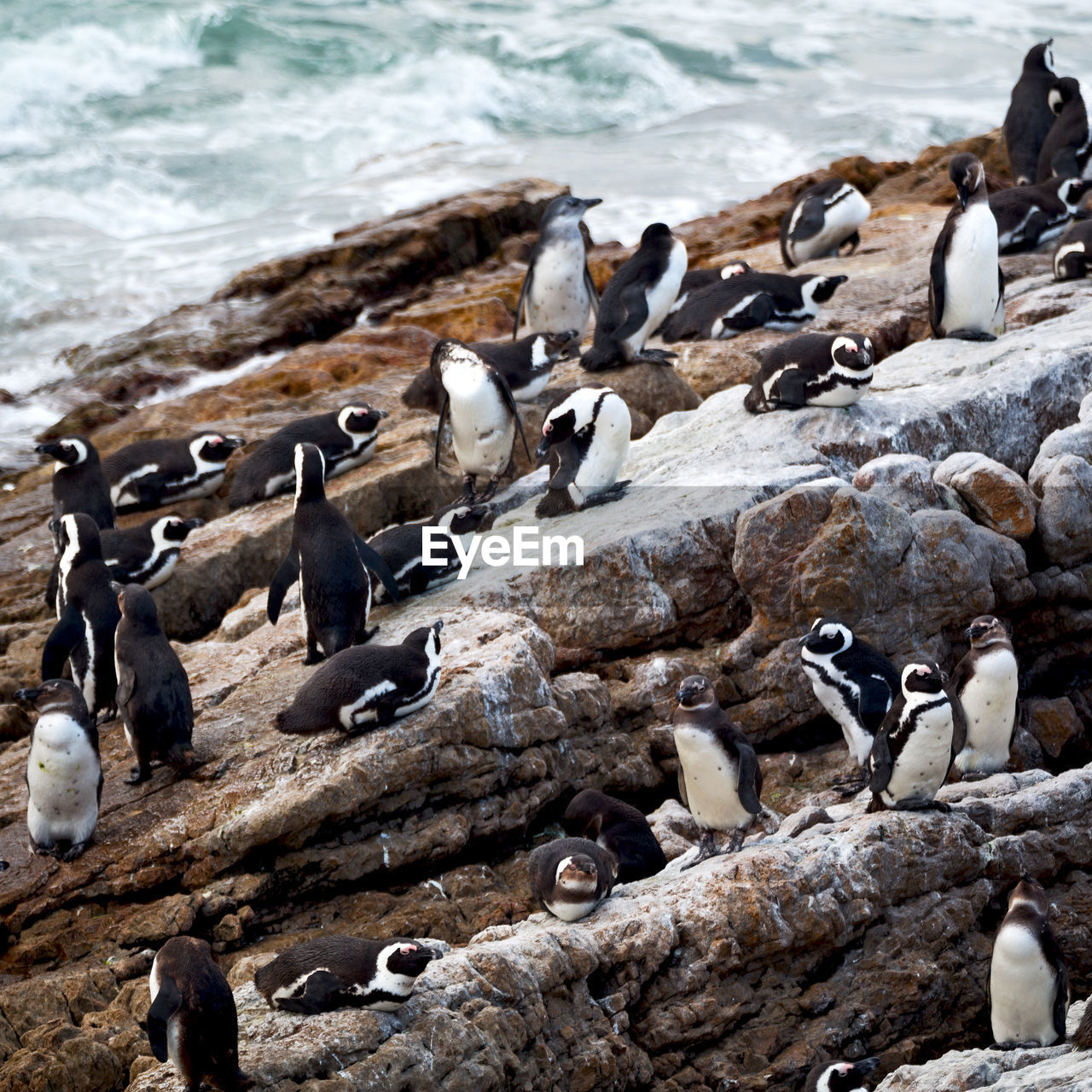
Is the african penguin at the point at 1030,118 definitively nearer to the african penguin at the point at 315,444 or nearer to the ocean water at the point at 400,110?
the ocean water at the point at 400,110

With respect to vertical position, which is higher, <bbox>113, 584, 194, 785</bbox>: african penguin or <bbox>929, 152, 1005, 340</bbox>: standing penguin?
<bbox>929, 152, 1005, 340</bbox>: standing penguin

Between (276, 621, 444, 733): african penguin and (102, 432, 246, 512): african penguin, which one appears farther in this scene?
(102, 432, 246, 512): african penguin

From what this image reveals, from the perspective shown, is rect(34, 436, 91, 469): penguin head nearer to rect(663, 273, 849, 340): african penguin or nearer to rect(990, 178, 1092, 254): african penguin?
rect(663, 273, 849, 340): african penguin

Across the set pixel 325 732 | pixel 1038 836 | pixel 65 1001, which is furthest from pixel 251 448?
pixel 1038 836

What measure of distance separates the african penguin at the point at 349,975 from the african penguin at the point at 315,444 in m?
5.75

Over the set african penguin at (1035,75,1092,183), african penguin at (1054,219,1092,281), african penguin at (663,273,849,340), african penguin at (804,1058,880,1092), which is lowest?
african penguin at (804,1058,880,1092)

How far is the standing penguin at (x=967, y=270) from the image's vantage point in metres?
10.8

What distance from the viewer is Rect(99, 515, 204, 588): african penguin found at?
381 inches

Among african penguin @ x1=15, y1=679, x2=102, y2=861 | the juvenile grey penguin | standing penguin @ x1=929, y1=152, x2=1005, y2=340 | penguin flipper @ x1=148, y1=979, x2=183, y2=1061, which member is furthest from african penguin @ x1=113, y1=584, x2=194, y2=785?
standing penguin @ x1=929, y1=152, x2=1005, y2=340

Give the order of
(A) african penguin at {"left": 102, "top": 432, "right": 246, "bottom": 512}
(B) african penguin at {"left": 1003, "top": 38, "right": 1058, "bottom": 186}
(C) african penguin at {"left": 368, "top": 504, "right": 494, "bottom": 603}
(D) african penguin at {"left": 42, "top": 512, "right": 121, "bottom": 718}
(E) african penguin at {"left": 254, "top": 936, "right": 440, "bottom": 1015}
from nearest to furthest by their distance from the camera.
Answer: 1. (E) african penguin at {"left": 254, "top": 936, "right": 440, "bottom": 1015}
2. (D) african penguin at {"left": 42, "top": 512, "right": 121, "bottom": 718}
3. (C) african penguin at {"left": 368, "top": 504, "right": 494, "bottom": 603}
4. (A) african penguin at {"left": 102, "top": 432, "right": 246, "bottom": 512}
5. (B) african penguin at {"left": 1003, "top": 38, "right": 1058, "bottom": 186}

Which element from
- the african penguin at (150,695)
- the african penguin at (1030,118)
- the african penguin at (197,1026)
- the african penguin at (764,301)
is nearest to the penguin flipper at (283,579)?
the african penguin at (150,695)

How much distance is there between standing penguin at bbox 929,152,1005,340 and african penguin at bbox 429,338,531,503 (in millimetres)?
3511

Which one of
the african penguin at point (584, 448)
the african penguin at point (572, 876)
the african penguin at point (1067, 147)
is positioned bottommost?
the african penguin at point (572, 876)

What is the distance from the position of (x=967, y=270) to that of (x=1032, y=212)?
319 centimetres
